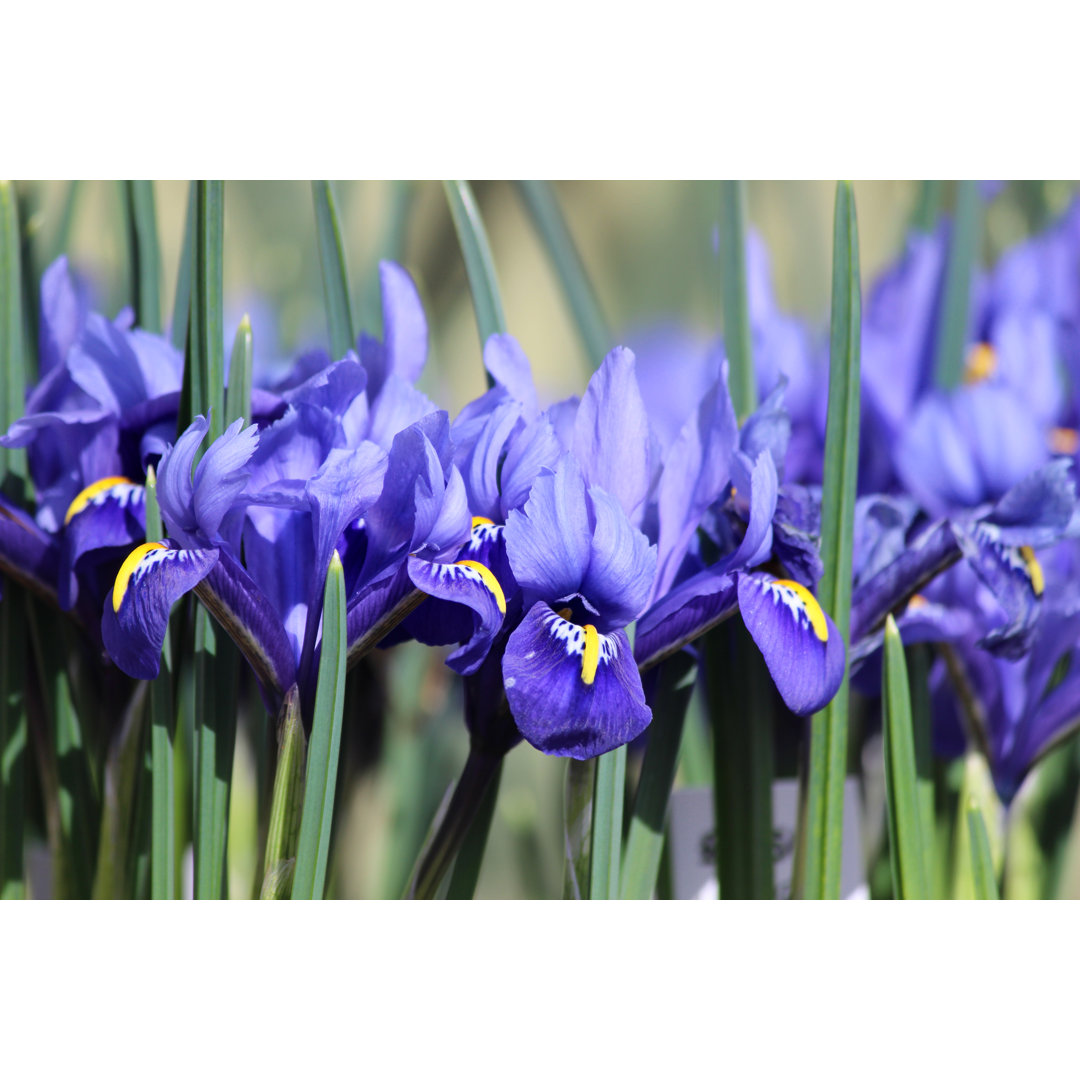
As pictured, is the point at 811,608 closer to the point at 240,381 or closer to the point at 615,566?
the point at 615,566

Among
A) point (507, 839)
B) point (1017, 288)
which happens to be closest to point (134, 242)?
point (507, 839)

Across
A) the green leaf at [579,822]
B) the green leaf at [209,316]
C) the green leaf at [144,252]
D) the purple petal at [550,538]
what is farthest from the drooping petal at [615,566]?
the green leaf at [144,252]

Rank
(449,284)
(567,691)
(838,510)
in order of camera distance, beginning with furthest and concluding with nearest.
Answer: (449,284) → (838,510) → (567,691)

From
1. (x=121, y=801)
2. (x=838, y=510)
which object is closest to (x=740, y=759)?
(x=838, y=510)

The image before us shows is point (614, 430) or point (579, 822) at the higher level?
point (614, 430)

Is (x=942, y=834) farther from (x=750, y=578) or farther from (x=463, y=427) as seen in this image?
(x=463, y=427)

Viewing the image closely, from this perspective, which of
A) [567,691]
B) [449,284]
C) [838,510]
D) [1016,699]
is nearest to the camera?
[567,691]

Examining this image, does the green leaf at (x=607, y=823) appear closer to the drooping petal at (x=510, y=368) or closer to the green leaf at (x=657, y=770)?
the green leaf at (x=657, y=770)
